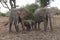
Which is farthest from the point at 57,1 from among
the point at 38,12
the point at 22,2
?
the point at 38,12

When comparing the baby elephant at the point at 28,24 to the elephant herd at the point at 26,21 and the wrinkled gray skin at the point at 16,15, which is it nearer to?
the elephant herd at the point at 26,21

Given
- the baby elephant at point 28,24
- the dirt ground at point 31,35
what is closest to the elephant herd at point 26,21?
the baby elephant at point 28,24

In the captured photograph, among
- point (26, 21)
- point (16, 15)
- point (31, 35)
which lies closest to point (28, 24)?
point (26, 21)

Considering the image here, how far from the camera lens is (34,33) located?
11195 millimetres

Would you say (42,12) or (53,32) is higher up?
(42,12)

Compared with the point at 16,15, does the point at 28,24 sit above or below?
below

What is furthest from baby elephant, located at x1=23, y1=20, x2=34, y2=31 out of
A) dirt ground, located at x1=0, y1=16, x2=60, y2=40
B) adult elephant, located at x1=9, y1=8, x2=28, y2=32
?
adult elephant, located at x1=9, y1=8, x2=28, y2=32

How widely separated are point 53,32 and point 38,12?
1.16m

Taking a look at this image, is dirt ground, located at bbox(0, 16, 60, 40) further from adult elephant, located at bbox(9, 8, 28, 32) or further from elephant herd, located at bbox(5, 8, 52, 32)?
adult elephant, located at bbox(9, 8, 28, 32)

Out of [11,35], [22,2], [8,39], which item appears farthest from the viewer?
[22,2]

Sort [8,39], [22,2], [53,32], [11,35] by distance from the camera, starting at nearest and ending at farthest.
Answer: [8,39] → [11,35] → [53,32] → [22,2]

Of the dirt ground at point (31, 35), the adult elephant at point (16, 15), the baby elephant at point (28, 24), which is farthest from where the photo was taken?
the baby elephant at point (28, 24)

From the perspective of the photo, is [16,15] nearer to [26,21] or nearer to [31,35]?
[26,21]

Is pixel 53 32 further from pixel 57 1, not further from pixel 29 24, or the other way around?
pixel 57 1
